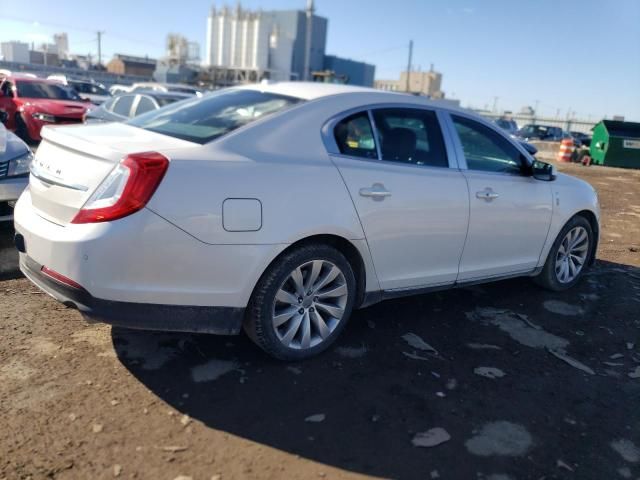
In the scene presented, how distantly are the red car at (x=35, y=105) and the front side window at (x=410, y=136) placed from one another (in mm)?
11334

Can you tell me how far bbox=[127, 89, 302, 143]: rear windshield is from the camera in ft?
11.3

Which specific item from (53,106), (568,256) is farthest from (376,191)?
(53,106)

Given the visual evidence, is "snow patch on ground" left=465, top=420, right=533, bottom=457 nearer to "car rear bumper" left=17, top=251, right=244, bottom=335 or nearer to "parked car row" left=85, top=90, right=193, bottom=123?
"car rear bumper" left=17, top=251, right=244, bottom=335

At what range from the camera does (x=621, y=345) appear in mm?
4281

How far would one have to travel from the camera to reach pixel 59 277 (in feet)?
9.77

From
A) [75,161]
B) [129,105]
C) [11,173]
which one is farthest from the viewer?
[129,105]

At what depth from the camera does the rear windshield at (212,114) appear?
11.3 ft

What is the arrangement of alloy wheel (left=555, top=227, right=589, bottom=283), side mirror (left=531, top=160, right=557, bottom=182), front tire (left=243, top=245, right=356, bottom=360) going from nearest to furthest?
front tire (left=243, top=245, right=356, bottom=360) < side mirror (left=531, top=160, right=557, bottom=182) < alloy wheel (left=555, top=227, right=589, bottom=283)

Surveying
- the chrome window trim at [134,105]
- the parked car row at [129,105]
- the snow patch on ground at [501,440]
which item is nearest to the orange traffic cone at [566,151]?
the parked car row at [129,105]

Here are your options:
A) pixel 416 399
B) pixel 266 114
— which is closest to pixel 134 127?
pixel 266 114

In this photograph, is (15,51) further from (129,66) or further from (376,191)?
(376,191)

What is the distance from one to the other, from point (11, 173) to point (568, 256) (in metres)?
5.27

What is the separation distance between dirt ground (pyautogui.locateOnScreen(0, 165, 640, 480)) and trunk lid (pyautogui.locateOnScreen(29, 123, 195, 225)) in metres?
0.93

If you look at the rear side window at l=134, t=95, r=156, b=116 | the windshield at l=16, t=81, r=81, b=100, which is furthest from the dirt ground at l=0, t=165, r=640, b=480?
the windshield at l=16, t=81, r=81, b=100
